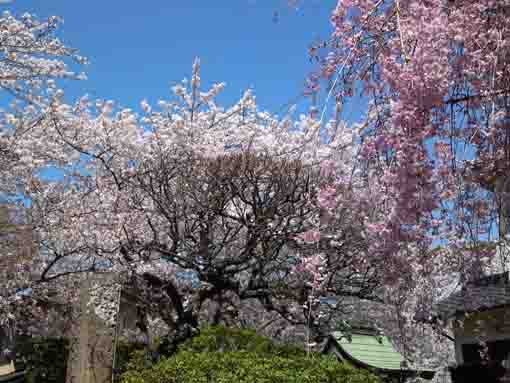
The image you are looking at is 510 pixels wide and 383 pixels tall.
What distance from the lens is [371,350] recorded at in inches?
322

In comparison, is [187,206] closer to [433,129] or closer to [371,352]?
[371,352]

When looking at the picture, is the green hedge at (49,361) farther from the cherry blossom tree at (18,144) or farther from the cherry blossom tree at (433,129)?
the cherry blossom tree at (433,129)

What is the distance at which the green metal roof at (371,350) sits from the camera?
304 inches

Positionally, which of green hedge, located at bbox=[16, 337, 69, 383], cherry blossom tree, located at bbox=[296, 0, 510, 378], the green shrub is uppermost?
cherry blossom tree, located at bbox=[296, 0, 510, 378]

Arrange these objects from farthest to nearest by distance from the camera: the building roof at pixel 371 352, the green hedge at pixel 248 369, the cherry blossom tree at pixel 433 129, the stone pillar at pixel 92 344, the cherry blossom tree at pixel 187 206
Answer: the cherry blossom tree at pixel 187 206 < the stone pillar at pixel 92 344 < the building roof at pixel 371 352 < the green hedge at pixel 248 369 < the cherry blossom tree at pixel 433 129

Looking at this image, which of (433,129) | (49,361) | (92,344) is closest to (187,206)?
(92,344)

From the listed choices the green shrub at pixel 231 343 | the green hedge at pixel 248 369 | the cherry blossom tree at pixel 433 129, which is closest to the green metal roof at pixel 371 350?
the green shrub at pixel 231 343

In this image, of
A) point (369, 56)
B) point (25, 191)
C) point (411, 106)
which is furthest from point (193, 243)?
point (411, 106)

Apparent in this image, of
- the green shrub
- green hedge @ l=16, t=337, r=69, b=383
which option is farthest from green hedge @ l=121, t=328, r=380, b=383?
green hedge @ l=16, t=337, r=69, b=383

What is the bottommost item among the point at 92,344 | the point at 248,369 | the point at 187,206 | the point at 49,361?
the point at 49,361

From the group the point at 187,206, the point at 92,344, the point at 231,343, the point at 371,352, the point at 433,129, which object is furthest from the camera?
the point at 187,206

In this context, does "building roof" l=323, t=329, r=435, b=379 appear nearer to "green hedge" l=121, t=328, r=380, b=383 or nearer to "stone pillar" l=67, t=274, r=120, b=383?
"green hedge" l=121, t=328, r=380, b=383

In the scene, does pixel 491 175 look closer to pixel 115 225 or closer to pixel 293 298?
pixel 293 298

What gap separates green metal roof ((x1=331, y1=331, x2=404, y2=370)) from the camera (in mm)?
7730
